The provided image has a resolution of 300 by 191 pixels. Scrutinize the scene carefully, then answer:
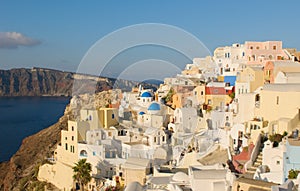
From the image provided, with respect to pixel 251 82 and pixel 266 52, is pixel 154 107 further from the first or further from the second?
pixel 266 52

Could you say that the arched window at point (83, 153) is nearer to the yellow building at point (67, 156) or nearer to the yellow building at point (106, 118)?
the yellow building at point (67, 156)

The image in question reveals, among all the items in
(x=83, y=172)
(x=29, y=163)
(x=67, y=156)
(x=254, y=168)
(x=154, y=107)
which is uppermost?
(x=154, y=107)

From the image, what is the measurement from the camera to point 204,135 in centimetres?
1453

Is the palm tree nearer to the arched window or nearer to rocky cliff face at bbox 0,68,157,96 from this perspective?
the arched window

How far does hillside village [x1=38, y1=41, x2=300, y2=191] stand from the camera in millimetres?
9781

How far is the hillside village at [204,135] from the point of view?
385 inches

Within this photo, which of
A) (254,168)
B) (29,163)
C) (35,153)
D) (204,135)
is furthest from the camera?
(35,153)

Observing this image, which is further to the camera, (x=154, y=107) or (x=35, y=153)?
(x=35, y=153)

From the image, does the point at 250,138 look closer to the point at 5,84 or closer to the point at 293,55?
the point at 293,55

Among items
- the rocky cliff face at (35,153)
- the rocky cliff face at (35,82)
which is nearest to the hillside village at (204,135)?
the rocky cliff face at (35,153)

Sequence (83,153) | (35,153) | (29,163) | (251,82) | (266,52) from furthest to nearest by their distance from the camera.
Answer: (35,153), (29,163), (266,52), (83,153), (251,82)

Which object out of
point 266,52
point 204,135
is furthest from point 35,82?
point 204,135

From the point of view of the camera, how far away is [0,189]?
84.8 feet

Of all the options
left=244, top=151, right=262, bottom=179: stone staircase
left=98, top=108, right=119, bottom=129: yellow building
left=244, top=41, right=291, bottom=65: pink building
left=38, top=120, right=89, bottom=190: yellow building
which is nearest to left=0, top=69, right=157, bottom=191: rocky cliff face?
left=38, top=120, right=89, bottom=190: yellow building
